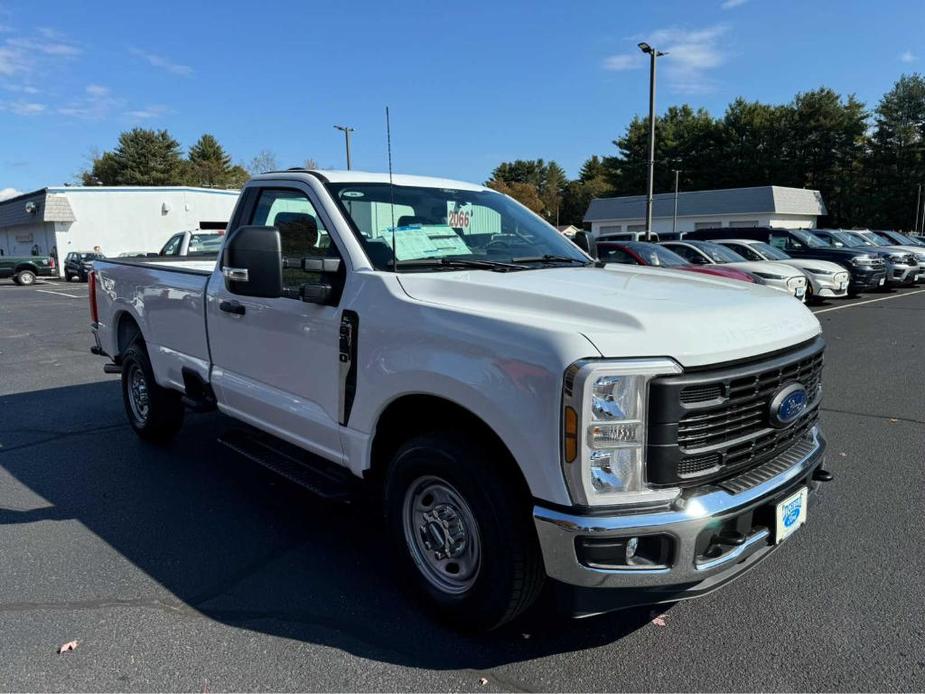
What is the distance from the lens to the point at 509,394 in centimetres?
251

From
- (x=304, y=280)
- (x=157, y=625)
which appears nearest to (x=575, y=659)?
(x=157, y=625)

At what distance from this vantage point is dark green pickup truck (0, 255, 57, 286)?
109ft

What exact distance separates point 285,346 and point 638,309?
1.99 metres

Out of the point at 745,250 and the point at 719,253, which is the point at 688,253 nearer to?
the point at 719,253

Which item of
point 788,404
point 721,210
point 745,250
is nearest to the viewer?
point 788,404

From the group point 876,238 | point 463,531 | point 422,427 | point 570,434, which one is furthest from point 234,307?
point 876,238

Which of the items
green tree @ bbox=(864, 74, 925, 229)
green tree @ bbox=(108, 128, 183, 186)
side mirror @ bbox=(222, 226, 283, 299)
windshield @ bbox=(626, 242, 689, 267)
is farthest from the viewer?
green tree @ bbox=(108, 128, 183, 186)

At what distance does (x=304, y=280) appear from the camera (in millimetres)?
3627

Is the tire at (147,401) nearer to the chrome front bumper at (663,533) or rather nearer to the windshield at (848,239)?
the chrome front bumper at (663,533)

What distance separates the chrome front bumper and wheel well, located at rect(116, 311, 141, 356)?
4.65m

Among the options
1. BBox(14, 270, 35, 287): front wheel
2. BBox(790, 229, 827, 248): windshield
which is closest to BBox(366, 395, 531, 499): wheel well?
BBox(790, 229, 827, 248): windshield

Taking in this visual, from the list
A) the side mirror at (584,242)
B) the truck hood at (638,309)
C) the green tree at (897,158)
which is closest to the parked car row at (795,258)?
the side mirror at (584,242)

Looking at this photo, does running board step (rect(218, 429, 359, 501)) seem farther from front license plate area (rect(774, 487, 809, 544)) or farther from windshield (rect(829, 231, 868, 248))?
windshield (rect(829, 231, 868, 248))

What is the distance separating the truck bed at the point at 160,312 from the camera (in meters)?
4.68
